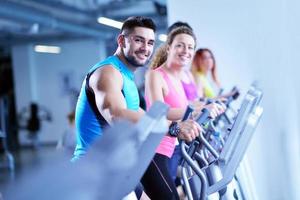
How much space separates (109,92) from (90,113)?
214 millimetres

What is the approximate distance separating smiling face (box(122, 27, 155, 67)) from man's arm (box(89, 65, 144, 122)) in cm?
20

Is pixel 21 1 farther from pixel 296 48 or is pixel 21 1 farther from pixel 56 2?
pixel 296 48

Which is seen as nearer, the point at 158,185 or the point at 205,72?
the point at 158,185

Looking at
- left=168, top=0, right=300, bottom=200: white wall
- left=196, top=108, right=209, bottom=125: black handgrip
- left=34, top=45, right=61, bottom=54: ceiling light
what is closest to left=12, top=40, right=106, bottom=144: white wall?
left=34, top=45, right=61, bottom=54: ceiling light

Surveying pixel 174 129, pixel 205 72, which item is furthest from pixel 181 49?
pixel 205 72

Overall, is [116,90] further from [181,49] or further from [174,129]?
[181,49]

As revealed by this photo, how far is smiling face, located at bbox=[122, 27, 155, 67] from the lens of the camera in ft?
6.88

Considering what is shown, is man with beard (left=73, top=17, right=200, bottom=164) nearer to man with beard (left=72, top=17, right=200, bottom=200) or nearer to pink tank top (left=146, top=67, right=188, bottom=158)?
man with beard (left=72, top=17, right=200, bottom=200)

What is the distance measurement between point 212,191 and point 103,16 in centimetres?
923

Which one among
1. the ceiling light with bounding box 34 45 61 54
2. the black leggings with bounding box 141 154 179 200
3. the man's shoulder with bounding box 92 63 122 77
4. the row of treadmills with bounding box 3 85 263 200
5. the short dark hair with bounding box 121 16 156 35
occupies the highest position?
the short dark hair with bounding box 121 16 156 35

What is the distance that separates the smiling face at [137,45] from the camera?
2.10 metres

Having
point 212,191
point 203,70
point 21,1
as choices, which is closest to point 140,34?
point 212,191

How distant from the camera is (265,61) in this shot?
3.86 metres

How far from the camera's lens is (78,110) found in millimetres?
2014
